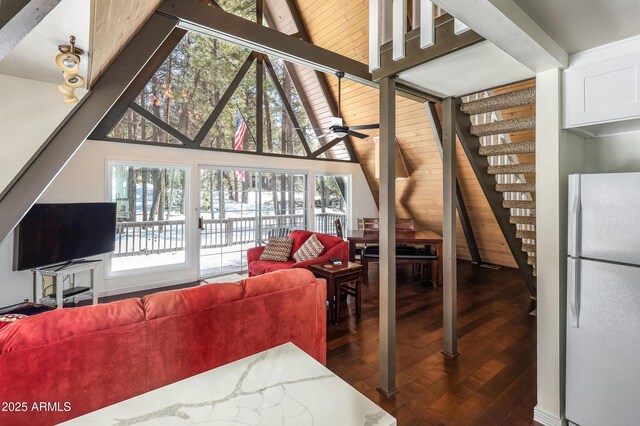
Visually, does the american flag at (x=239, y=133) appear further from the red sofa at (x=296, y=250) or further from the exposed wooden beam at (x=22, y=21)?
the exposed wooden beam at (x=22, y=21)

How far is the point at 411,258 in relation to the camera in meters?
4.85

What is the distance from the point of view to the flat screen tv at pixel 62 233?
10.6 feet

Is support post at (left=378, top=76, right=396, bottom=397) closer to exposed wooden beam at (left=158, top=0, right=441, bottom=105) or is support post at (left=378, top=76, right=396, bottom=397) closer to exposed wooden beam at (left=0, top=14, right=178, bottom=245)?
exposed wooden beam at (left=158, top=0, right=441, bottom=105)

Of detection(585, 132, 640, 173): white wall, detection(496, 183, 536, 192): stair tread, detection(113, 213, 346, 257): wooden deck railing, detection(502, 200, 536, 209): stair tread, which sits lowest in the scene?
detection(113, 213, 346, 257): wooden deck railing

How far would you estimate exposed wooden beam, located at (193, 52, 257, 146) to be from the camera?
16.4 feet

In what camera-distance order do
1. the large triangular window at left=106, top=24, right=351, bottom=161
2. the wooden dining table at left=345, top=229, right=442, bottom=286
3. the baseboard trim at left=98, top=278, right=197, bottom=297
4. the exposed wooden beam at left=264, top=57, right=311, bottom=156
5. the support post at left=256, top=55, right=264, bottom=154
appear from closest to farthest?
the baseboard trim at left=98, top=278, right=197, bottom=297 < the large triangular window at left=106, top=24, right=351, bottom=161 < the wooden dining table at left=345, top=229, right=442, bottom=286 < the support post at left=256, top=55, right=264, bottom=154 < the exposed wooden beam at left=264, top=57, right=311, bottom=156

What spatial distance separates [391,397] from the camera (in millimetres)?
2129

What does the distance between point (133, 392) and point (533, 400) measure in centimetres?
252

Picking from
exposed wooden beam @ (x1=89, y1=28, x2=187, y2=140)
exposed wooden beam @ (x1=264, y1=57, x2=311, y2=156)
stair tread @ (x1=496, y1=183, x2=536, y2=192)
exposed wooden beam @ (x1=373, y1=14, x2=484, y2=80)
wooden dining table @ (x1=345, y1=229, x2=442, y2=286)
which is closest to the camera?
exposed wooden beam @ (x1=373, y1=14, x2=484, y2=80)

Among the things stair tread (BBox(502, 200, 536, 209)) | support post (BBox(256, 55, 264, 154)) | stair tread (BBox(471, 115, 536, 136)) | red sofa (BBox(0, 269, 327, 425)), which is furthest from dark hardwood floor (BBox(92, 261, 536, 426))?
support post (BBox(256, 55, 264, 154))

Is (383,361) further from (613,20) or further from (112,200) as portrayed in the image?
(112,200)

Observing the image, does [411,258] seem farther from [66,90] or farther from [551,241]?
[66,90]

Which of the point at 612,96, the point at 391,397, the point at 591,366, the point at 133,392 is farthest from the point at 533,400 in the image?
the point at 133,392

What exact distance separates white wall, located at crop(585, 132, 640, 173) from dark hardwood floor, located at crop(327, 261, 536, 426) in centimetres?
165
